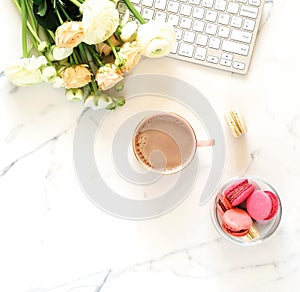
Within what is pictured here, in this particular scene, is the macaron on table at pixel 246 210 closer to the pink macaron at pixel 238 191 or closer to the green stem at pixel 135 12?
the pink macaron at pixel 238 191

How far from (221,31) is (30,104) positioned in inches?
13.7

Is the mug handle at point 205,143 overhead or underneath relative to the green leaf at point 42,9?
underneath

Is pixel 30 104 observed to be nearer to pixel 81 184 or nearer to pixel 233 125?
pixel 81 184

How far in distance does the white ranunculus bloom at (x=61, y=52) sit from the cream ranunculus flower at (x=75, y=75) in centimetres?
→ 2

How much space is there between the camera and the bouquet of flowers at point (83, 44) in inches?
32.0

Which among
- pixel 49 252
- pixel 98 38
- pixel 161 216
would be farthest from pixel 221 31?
pixel 49 252

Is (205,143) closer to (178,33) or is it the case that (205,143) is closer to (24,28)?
(178,33)

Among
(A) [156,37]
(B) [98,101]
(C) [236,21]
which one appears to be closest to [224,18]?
(C) [236,21]

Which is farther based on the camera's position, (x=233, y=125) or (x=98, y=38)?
(x=233, y=125)

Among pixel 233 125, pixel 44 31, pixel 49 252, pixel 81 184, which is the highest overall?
pixel 44 31

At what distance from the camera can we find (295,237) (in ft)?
3.14

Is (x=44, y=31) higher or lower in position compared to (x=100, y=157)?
higher

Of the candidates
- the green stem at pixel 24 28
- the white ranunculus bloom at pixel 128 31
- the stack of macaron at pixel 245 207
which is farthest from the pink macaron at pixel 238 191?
the green stem at pixel 24 28

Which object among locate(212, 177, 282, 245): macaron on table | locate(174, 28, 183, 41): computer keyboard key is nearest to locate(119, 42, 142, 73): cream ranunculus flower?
locate(174, 28, 183, 41): computer keyboard key
